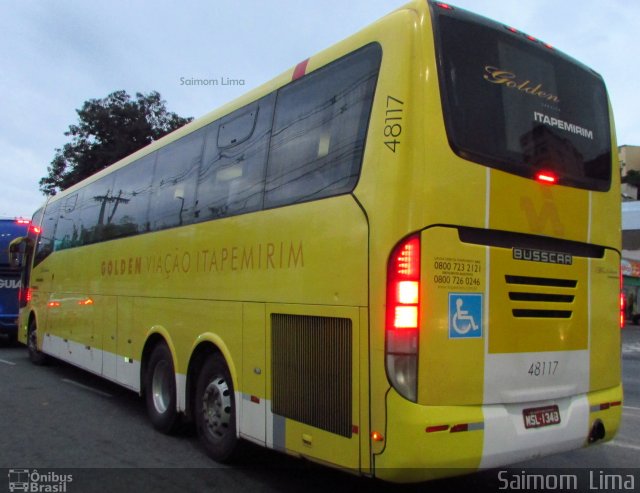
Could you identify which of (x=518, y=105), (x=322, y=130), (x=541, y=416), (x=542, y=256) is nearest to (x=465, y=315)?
(x=542, y=256)

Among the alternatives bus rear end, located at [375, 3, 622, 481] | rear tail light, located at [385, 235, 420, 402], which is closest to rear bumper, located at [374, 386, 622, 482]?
bus rear end, located at [375, 3, 622, 481]

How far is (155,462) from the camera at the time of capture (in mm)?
5652

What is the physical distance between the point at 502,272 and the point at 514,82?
57.3 inches

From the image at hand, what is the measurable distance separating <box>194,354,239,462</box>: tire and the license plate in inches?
99.1

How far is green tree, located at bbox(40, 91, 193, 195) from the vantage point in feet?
94.9

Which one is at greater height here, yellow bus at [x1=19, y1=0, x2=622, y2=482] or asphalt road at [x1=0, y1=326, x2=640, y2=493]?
yellow bus at [x1=19, y1=0, x2=622, y2=482]

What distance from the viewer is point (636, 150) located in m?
79.4

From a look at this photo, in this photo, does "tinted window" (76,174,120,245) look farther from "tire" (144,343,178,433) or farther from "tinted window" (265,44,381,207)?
"tinted window" (265,44,381,207)

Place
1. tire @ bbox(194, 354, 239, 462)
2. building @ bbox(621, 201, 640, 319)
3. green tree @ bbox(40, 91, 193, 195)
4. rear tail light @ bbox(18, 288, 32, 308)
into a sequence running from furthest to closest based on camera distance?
building @ bbox(621, 201, 640, 319)
green tree @ bbox(40, 91, 193, 195)
rear tail light @ bbox(18, 288, 32, 308)
tire @ bbox(194, 354, 239, 462)

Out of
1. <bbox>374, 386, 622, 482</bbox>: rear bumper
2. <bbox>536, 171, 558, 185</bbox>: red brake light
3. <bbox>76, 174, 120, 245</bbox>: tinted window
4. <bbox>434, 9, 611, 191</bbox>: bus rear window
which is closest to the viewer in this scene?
<bbox>374, 386, 622, 482</bbox>: rear bumper

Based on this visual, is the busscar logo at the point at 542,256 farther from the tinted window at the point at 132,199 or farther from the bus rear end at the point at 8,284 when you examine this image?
the bus rear end at the point at 8,284

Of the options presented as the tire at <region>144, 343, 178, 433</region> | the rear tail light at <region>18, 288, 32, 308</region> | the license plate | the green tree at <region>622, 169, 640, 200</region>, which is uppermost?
the green tree at <region>622, 169, 640, 200</region>

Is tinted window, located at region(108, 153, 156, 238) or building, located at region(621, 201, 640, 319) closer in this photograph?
tinted window, located at region(108, 153, 156, 238)

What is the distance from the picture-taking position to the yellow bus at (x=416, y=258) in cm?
378
